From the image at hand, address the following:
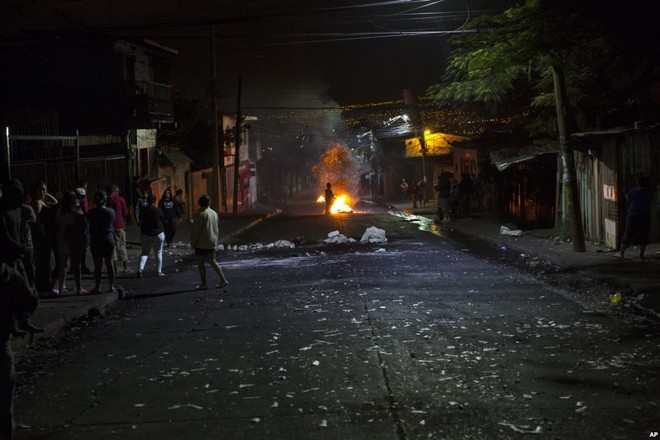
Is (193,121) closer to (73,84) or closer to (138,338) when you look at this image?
(73,84)

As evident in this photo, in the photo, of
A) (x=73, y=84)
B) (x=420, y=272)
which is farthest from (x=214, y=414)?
(x=73, y=84)

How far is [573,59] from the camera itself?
61.3 feet

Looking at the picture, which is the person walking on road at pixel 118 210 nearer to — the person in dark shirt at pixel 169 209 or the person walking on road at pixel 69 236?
the person walking on road at pixel 69 236

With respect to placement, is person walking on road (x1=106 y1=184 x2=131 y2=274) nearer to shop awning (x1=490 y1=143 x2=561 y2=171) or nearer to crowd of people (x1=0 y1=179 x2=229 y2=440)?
crowd of people (x1=0 y1=179 x2=229 y2=440)

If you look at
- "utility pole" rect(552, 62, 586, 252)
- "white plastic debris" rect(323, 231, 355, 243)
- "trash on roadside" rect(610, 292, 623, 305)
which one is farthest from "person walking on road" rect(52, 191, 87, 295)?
"white plastic debris" rect(323, 231, 355, 243)

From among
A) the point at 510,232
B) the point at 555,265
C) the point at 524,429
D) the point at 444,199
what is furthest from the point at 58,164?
the point at 444,199

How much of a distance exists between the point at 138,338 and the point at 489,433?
528cm

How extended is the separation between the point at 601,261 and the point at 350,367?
9584 mm

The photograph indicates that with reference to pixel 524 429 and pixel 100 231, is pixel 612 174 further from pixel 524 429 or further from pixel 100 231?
pixel 524 429

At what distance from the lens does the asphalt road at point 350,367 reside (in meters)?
5.59

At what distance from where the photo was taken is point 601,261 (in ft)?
49.5

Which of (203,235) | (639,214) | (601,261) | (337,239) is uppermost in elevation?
(639,214)

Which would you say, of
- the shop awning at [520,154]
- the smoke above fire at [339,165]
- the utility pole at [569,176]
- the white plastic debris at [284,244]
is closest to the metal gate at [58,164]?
the white plastic debris at [284,244]

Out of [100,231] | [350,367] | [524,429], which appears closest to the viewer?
[524,429]
